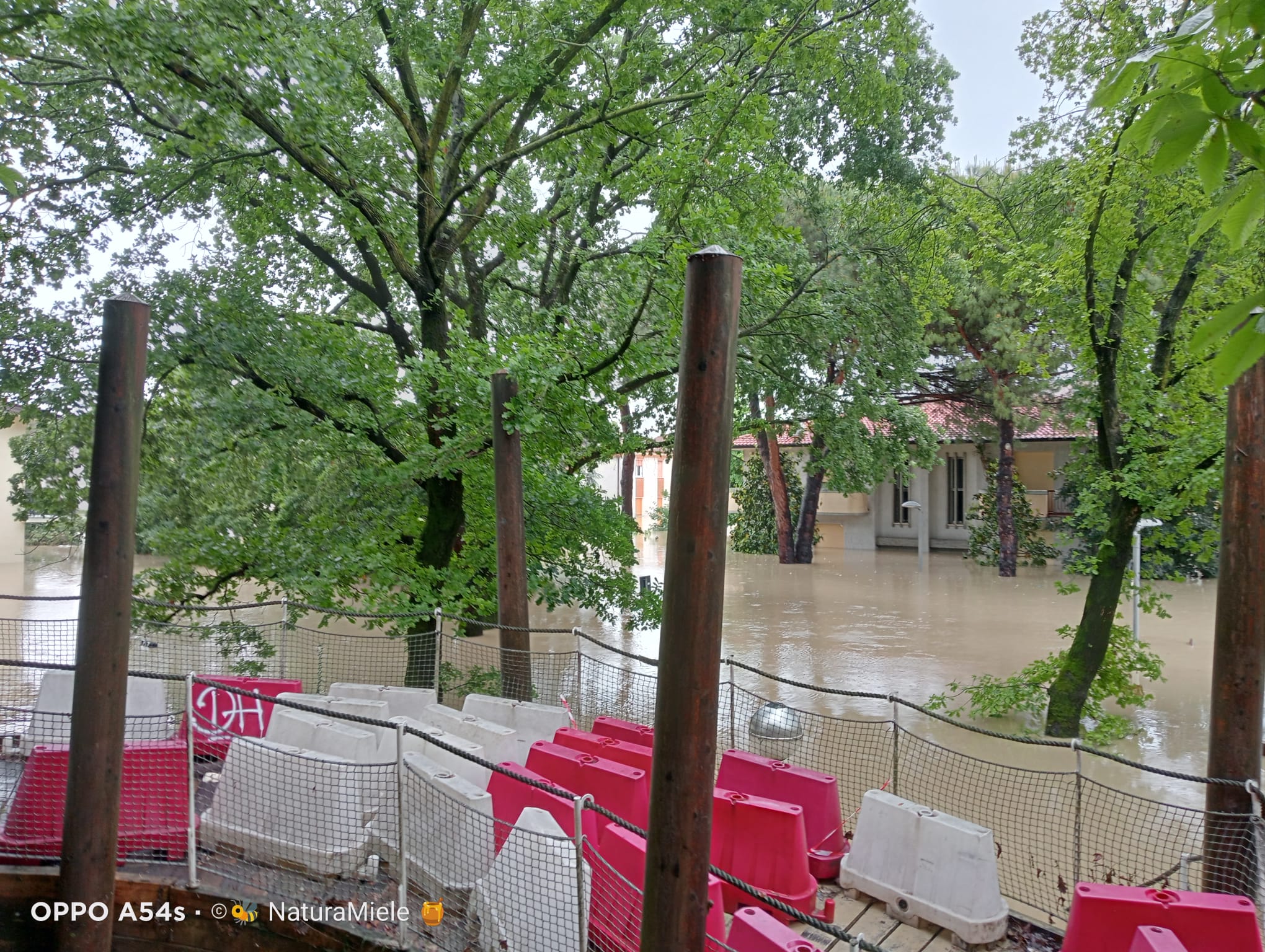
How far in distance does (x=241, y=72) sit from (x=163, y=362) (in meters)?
3.21

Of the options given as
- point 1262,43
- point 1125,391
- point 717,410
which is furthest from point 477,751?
point 1125,391

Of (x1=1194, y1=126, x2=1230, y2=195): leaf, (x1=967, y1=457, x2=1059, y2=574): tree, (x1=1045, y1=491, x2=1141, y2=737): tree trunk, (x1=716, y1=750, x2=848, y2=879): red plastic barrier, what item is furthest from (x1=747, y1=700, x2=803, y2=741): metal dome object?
(x1=967, y1=457, x2=1059, y2=574): tree

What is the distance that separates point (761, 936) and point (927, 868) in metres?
1.65

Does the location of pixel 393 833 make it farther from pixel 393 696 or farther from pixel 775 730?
pixel 775 730

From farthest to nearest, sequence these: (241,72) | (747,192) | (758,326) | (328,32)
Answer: (758,326) → (747,192) → (328,32) → (241,72)

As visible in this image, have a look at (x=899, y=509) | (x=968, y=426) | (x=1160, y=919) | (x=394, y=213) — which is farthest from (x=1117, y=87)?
(x=899, y=509)

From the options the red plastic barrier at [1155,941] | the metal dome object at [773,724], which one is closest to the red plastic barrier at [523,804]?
the red plastic barrier at [1155,941]

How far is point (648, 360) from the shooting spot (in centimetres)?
1054

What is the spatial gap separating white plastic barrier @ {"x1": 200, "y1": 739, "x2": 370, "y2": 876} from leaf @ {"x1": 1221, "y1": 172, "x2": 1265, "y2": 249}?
4.41 m

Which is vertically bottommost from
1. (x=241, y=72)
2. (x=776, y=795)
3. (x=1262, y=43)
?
(x=776, y=795)

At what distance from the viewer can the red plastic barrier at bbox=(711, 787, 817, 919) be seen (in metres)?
4.86

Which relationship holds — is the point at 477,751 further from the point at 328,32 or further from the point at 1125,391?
the point at 1125,391

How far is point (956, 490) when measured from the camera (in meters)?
33.8

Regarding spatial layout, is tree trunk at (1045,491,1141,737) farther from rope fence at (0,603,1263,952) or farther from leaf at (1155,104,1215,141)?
leaf at (1155,104,1215,141)
